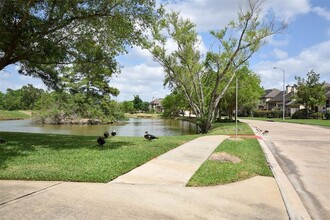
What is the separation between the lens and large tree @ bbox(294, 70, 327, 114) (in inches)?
2202

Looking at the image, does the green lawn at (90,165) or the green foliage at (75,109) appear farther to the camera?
the green foliage at (75,109)

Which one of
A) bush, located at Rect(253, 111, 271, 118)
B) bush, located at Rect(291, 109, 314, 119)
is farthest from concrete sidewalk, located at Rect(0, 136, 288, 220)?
bush, located at Rect(253, 111, 271, 118)

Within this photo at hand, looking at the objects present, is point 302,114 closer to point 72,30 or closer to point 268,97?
point 268,97

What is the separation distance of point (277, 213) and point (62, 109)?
53342mm

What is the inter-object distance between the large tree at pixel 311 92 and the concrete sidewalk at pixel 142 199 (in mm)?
53239

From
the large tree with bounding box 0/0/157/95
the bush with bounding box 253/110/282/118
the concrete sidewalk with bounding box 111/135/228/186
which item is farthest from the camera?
the bush with bounding box 253/110/282/118

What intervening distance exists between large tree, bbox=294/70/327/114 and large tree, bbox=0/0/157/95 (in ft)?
156

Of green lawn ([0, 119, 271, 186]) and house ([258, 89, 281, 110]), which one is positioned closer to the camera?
green lawn ([0, 119, 271, 186])

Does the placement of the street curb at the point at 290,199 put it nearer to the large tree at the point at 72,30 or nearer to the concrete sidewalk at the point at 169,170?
the concrete sidewalk at the point at 169,170

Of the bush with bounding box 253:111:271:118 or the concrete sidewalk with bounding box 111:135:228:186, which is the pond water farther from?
the bush with bounding box 253:111:271:118

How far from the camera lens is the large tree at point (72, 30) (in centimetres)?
1224

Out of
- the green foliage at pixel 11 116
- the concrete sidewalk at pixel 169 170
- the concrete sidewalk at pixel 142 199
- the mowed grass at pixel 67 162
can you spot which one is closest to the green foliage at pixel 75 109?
the green foliage at pixel 11 116

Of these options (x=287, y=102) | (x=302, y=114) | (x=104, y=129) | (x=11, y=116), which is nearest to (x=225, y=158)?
(x=104, y=129)

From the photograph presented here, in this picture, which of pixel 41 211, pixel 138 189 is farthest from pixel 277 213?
pixel 41 211
